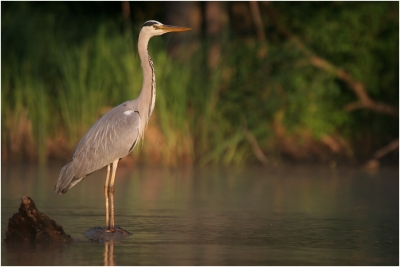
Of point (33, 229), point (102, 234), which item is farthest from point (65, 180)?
point (33, 229)

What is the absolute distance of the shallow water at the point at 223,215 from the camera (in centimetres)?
691

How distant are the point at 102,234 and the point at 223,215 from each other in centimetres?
190

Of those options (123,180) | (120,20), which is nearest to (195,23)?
(120,20)

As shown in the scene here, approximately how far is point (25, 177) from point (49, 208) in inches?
125

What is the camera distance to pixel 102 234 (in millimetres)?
7746

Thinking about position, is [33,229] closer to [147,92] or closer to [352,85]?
[147,92]

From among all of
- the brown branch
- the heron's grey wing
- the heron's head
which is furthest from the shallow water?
the brown branch

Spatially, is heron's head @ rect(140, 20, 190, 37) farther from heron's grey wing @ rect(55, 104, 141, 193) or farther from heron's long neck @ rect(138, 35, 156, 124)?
heron's grey wing @ rect(55, 104, 141, 193)

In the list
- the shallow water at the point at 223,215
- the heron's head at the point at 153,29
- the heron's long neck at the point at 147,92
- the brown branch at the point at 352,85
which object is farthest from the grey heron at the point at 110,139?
the brown branch at the point at 352,85

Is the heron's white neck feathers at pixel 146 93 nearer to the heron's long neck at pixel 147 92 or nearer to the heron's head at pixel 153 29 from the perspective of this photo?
the heron's long neck at pixel 147 92

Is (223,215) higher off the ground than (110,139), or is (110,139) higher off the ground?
(110,139)

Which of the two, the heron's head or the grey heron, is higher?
the heron's head

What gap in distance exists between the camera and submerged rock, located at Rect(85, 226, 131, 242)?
25.2 feet

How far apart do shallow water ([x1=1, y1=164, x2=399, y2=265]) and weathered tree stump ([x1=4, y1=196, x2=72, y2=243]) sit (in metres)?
0.14
